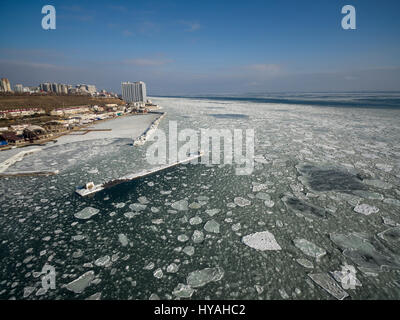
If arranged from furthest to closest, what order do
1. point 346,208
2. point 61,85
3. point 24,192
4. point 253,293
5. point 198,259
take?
point 61,85
point 24,192
point 346,208
point 198,259
point 253,293

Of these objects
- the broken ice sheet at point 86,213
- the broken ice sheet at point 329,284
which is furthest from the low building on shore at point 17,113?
the broken ice sheet at point 329,284

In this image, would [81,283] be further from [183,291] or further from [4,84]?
[4,84]

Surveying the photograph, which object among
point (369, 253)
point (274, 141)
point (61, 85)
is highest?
point (61, 85)

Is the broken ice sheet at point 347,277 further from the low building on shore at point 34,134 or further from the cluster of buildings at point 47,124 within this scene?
the low building on shore at point 34,134

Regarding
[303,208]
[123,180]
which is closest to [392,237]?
[303,208]
